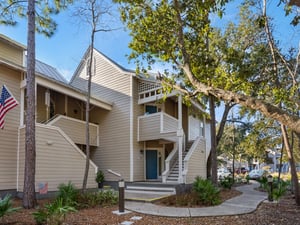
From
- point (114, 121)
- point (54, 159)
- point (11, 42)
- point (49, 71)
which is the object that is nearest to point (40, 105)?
point (11, 42)

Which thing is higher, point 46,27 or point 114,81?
point 46,27

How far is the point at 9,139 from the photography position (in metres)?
11.8

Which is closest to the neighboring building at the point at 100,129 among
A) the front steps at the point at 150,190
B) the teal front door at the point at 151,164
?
the teal front door at the point at 151,164

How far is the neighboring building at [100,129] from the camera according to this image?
39.6 ft

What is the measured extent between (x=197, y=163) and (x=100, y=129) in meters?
6.51

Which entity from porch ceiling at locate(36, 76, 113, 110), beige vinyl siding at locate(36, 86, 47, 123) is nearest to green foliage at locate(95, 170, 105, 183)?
porch ceiling at locate(36, 76, 113, 110)

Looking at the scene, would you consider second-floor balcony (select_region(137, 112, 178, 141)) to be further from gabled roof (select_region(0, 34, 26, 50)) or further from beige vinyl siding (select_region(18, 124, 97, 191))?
gabled roof (select_region(0, 34, 26, 50))

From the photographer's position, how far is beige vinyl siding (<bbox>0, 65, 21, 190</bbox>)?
37.4ft

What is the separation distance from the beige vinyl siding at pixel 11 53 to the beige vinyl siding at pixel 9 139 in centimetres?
101

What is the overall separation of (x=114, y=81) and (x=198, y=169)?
7671 millimetres

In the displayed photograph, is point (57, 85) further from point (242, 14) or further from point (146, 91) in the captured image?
point (242, 14)

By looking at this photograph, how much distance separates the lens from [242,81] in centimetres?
1078

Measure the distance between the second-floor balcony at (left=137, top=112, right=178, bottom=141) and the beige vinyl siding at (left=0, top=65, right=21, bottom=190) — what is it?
Result: 22.7 feet

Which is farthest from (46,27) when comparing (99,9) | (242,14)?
(242,14)
